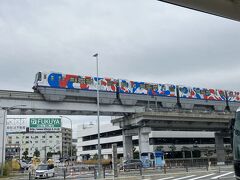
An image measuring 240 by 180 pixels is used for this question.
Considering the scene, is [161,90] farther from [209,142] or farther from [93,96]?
[209,142]

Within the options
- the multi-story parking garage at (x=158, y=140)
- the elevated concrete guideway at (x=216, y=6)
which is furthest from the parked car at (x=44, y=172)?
the multi-story parking garage at (x=158, y=140)

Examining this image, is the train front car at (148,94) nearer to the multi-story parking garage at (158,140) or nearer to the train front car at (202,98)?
the train front car at (202,98)

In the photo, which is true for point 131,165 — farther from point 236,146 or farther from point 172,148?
point 172,148

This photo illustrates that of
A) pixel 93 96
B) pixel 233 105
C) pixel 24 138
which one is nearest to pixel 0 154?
pixel 93 96

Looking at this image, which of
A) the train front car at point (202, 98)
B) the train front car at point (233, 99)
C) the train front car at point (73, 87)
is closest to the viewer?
the train front car at point (73, 87)

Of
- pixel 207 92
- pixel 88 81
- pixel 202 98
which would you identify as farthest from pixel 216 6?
pixel 207 92

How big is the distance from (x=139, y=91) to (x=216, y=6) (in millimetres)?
44814

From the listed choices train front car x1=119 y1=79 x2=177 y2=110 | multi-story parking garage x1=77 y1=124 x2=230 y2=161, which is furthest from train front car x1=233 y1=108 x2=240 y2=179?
multi-story parking garage x1=77 y1=124 x2=230 y2=161

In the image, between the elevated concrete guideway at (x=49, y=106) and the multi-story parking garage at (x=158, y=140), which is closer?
the elevated concrete guideway at (x=49, y=106)

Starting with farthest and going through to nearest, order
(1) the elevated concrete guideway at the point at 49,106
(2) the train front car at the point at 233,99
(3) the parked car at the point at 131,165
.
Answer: (2) the train front car at the point at 233,99 → (3) the parked car at the point at 131,165 → (1) the elevated concrete guideway at the point at 49,106

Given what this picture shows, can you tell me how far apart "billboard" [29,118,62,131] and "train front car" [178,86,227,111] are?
890 inches

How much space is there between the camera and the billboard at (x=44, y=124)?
4919cm

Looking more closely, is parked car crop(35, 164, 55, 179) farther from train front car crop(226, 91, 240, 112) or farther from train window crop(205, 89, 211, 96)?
train front car crop(226, 91, 240, 112)

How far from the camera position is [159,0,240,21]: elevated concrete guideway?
337 inches
